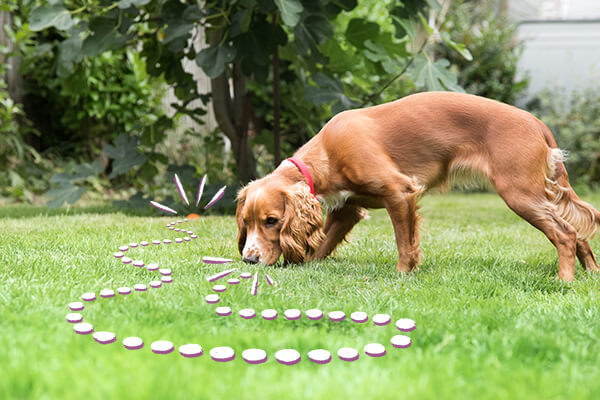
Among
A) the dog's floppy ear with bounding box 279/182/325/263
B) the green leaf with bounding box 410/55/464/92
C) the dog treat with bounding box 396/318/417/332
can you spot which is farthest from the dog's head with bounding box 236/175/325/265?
the green leaf with bounding box 410/55/464/92

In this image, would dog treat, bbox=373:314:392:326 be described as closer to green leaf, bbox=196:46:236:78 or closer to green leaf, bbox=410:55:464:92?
Answer: green leaf, bbox=410:55:464:92

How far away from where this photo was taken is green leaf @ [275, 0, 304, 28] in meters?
4.18

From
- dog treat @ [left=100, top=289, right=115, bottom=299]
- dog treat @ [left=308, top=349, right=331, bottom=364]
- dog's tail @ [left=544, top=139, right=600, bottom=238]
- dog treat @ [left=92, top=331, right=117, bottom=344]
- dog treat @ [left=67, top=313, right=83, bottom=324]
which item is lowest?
dog's tail @ [left=544, top=139, right=600, bottom=238]

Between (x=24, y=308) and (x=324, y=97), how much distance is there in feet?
12.0

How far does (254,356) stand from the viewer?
5.41 ft

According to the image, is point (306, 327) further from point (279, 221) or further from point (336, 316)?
point (279, 221)

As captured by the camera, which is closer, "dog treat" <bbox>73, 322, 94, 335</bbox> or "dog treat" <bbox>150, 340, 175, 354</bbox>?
"dog treat" <bbox>150, 340, 175, 354</bbox>

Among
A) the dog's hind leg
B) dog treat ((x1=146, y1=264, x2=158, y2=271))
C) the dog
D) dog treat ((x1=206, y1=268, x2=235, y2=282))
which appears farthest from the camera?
the dog's hind leg

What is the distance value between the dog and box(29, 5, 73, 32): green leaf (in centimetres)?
269

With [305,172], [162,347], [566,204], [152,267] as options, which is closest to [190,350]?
[162,347]

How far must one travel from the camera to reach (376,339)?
1.88 metres

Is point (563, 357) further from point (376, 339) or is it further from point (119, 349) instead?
point (119, 349)

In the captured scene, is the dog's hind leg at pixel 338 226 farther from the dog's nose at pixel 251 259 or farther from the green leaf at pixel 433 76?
the green leaf at pixel 433 76

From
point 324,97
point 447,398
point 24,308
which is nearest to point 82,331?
point 24,308
